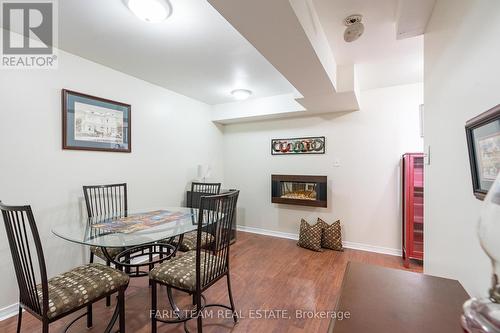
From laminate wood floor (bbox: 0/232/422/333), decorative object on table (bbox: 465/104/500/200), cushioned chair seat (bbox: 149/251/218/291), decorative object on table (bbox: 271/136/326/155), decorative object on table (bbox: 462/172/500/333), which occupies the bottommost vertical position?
laminate wood floor (bbox: 0/232/422/333)

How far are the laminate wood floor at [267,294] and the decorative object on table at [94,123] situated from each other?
5.22ft

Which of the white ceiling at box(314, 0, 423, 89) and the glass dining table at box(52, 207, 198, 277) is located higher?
the white ceiling at box(314, 0, 423, 89)

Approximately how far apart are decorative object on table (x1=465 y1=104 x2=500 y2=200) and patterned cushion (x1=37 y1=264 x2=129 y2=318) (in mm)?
2004

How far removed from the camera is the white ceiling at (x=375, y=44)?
1.64 m

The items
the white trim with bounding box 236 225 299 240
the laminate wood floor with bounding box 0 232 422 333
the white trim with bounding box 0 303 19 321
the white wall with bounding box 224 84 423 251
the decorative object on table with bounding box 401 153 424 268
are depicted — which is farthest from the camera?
the white trim with bounding box 236 225 299 240

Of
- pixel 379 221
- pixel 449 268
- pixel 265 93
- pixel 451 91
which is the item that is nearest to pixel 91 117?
pixel 265 93

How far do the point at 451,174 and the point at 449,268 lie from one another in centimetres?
47

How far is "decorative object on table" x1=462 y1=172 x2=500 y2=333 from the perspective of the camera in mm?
483

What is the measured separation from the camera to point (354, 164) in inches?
138

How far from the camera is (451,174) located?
1.12 meters

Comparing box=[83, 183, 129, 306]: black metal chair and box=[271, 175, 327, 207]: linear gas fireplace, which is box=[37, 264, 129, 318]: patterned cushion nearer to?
box=[83, 183, 129, 306]: black metal chair
